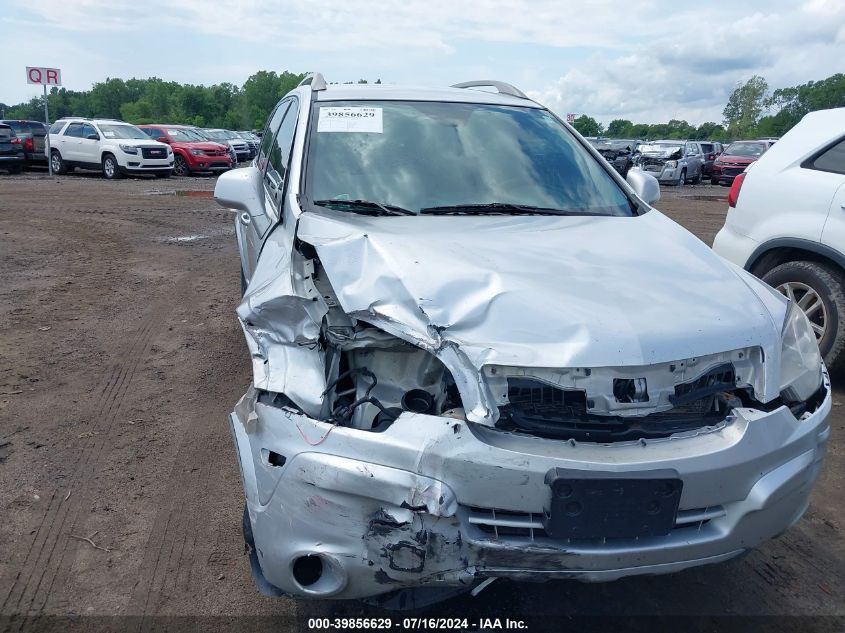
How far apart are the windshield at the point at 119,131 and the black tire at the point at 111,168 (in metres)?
0.70

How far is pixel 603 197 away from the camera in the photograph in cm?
371

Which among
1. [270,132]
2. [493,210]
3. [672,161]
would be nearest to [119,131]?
[270,132]

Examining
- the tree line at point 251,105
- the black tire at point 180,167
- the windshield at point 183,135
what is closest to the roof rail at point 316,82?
the black tire at point 180,167

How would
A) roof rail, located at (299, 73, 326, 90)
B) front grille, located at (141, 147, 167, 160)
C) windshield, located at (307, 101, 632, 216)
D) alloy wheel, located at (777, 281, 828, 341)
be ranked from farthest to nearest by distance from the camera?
front grille, located at (141, 147, 167, 160)
alloy wheel, located at (777, 281, 828, 341)
roof rail, located at (299, 73, 326, 90)
windshield, located at (307, 101, 632, 216)

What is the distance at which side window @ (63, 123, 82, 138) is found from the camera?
21031mm

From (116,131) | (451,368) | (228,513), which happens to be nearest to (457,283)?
(451,368)

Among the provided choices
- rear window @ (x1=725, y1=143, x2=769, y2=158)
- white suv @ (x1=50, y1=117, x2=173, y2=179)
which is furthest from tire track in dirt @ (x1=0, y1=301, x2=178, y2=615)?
rear window @ (x1=725, y1=143, x2=769, y2=158)

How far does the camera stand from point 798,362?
8.63 feet

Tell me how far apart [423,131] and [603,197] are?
1.00m

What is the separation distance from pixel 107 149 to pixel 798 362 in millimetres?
21110

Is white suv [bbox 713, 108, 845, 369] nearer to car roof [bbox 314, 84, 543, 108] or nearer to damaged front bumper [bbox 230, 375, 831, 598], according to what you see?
car roof [bbox 314, 84, 543, 108]

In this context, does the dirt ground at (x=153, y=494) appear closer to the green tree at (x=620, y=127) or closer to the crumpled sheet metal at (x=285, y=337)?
the crumpled sheet metal at (x=285, y=337)

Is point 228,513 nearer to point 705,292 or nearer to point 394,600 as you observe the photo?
point 394,600

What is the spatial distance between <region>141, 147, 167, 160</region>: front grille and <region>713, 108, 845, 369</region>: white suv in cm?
1842
